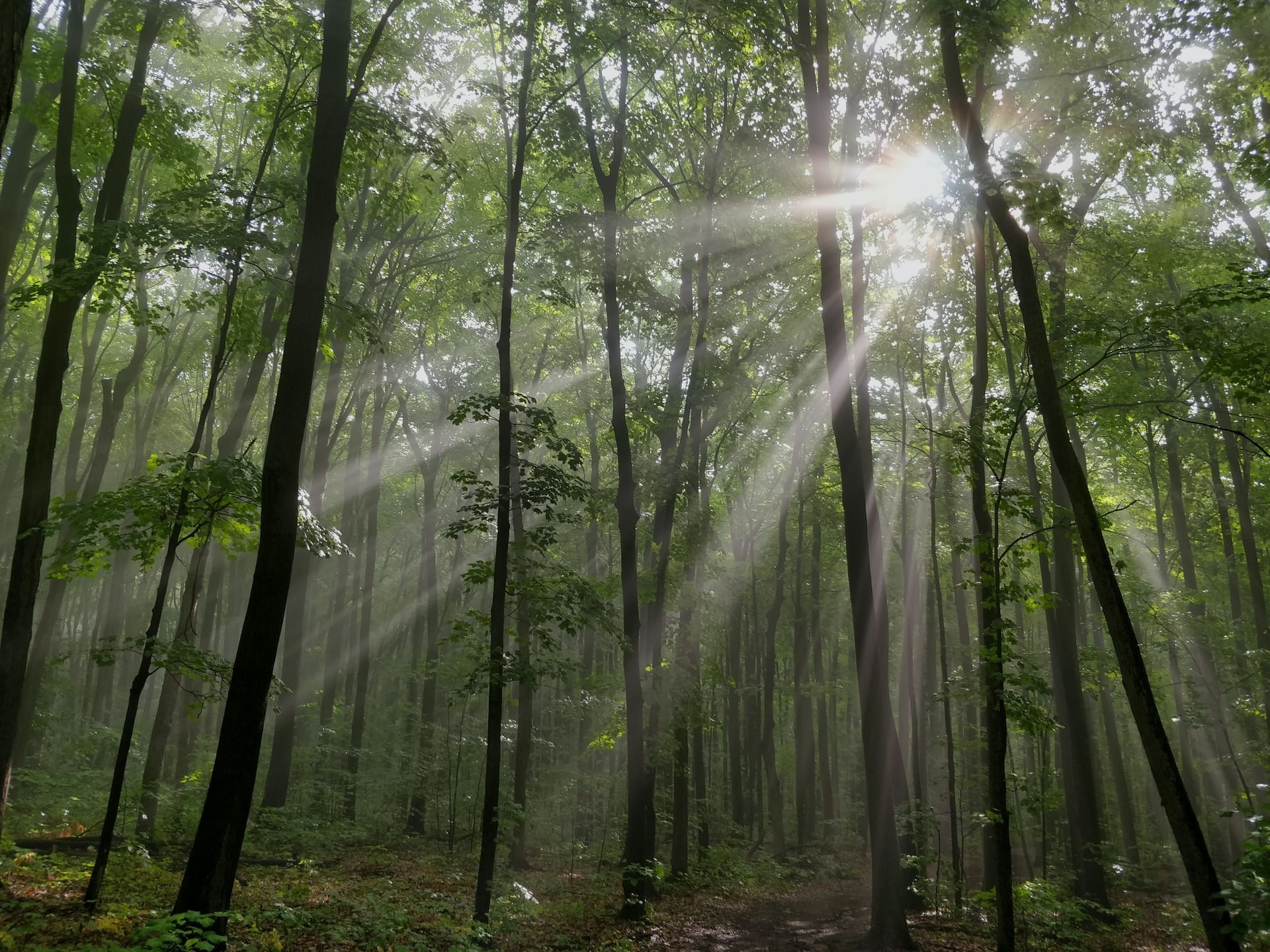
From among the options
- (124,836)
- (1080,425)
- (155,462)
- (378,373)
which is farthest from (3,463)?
(1080,425)

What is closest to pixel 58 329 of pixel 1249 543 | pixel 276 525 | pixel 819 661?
pixel 276 525

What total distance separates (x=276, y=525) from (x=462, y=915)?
633 centimetres

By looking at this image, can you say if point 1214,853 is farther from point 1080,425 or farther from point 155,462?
point 155,462

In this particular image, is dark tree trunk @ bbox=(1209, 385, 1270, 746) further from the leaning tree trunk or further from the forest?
the leaning tree trunk

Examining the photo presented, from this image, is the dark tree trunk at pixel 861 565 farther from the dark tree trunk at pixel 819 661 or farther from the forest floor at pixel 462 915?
the dark tree trunk at pixel 819 661

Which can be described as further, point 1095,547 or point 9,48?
point 1095,547

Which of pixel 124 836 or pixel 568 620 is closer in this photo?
pixel 568 620

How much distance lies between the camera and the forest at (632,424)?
7.83m

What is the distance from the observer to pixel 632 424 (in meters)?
17.3

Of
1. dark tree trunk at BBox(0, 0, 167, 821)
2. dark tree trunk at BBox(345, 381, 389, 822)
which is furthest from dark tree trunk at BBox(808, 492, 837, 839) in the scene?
dark tree trunk at BBox(0, 0, 167, 821)

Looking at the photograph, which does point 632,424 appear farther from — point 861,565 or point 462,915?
point 462,915

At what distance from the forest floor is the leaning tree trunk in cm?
470

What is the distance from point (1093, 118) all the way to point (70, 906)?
55.6ft

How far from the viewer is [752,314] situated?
18.4 m
